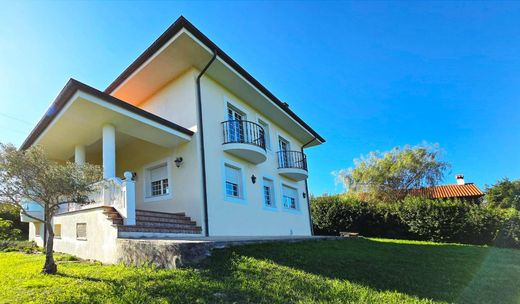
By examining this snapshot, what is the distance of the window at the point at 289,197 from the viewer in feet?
47.1

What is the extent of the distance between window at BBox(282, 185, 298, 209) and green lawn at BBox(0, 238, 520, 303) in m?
8.10

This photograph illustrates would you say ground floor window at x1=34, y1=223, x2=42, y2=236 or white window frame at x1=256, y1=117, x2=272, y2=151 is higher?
white window frame at x1=256, y1=117, x2=272, y2=151

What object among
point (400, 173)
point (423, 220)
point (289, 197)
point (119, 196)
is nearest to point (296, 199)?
point (289, 197)

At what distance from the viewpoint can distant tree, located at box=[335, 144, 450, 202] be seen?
26344 millimetres

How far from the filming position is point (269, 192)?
13.0 meters

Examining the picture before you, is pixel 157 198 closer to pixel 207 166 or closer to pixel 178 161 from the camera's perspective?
pixel 178 161

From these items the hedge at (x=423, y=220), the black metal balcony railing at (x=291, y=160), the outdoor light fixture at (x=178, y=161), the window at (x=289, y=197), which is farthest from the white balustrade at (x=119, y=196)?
the hedge at (x=423, y=220)

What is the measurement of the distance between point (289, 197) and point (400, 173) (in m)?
15.8

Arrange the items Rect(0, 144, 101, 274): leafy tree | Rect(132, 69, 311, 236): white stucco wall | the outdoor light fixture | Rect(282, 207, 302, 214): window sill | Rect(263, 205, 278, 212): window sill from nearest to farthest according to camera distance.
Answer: Rect(0, 144, 101, 274): leafy tree < Rect(132, 69, 311, 236): white stucco wall < the outdoor light fixture < Rect(263, 205, 278, 212): window sill < Rect(282, 207, 302, 214): window sill

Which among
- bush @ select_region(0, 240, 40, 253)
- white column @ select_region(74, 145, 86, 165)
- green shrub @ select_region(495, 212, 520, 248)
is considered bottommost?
green shrub @ select_region(495, 212, 520, 248)

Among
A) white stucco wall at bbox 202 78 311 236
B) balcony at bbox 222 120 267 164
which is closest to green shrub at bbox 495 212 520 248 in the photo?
white stucco wall at bbox 202 78 311 236

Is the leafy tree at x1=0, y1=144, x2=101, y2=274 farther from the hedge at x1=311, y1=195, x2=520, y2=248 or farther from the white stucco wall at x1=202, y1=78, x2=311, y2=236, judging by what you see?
the hedge at x1=311, y1=195, x2=520, y2=248

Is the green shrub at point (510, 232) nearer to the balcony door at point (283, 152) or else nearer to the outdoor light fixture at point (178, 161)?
the balcony door at point (283, 152)

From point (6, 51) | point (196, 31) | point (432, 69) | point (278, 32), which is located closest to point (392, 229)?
point (432, 69)
